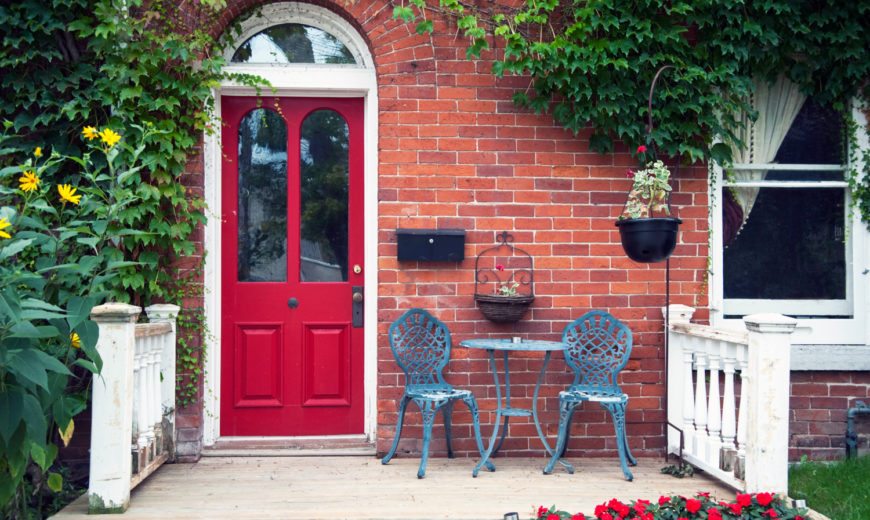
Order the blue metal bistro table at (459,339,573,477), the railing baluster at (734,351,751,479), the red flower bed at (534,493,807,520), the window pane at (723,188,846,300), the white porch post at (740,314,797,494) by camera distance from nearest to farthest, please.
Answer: the red flower bed at (534,493,807,520) → the white porch post at (740,314,797,494) → the railing baluster at (734,351,751,479) → the blue metal bistro table at (459,339,573,477) → the window pane at (723,188,846,300)

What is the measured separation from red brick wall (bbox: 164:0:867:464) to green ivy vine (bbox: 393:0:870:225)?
0.54ft

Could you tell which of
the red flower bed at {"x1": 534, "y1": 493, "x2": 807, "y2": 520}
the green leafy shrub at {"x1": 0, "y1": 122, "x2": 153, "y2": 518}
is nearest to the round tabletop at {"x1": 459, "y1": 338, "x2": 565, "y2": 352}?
the red flower bed at {"x1": 534, "y1": 493, "x2": 807, "y2": 520}

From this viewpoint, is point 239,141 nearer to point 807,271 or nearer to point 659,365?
point 659,365

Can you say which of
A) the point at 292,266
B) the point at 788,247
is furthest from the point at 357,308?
the point at 788,247

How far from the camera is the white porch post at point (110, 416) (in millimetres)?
3738

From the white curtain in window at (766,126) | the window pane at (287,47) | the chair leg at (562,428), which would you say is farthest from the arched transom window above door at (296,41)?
→ the white curtain in window at (766,126)

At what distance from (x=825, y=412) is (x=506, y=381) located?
2195 millimetres

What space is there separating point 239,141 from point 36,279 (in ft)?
7.03

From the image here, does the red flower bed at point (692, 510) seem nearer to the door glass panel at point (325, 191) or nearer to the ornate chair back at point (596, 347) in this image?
the ornate chair back at point (596, 347)

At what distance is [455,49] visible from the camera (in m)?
5.00

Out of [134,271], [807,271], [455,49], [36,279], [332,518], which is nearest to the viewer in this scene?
[36,279]

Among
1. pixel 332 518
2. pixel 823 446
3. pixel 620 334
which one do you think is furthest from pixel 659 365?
pixel 332 518

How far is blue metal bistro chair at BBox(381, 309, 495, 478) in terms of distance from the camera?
4625 millimetres

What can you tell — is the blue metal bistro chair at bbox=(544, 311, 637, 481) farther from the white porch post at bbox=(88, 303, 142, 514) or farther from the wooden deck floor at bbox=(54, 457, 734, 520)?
the white porch post at bbox=(88, 303, 142, 514)
